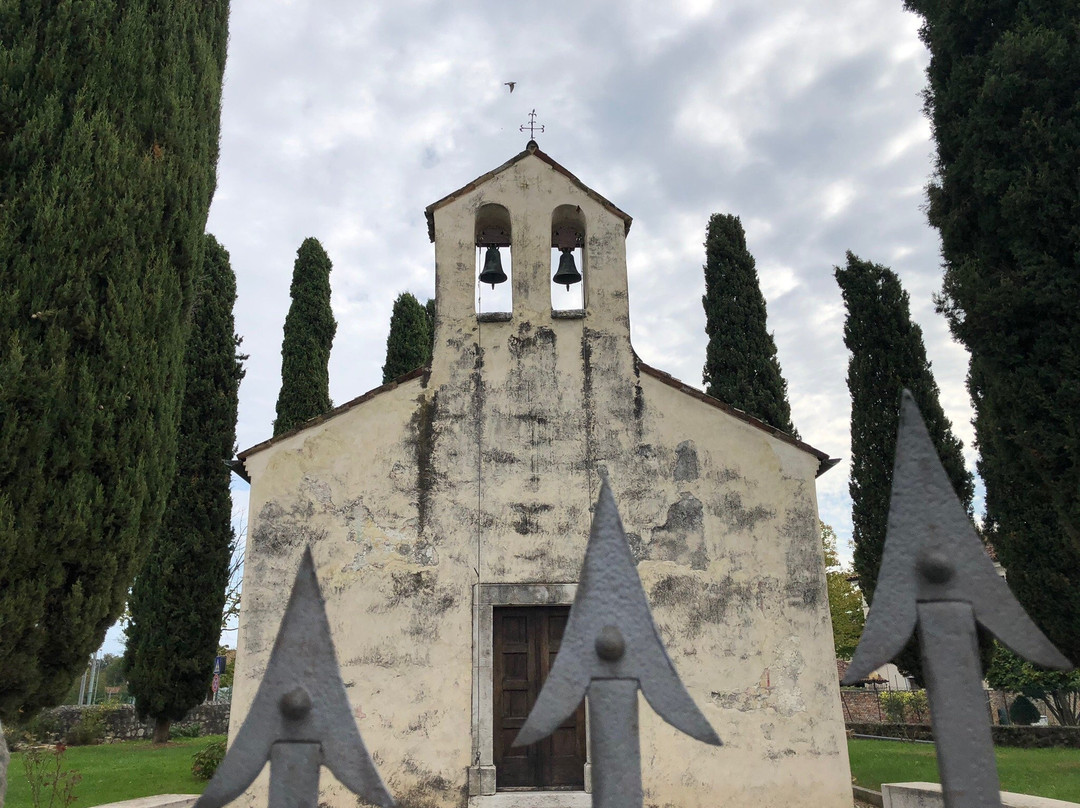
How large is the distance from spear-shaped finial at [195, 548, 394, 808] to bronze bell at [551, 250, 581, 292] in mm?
8419

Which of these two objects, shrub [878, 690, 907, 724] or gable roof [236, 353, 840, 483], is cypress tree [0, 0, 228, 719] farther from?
shrub [878, 690, 907, 724]

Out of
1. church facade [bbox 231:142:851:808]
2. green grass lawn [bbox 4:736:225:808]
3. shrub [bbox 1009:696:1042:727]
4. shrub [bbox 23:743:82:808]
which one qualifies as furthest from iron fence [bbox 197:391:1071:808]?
shrub [bbox 1009:696:1042:727]

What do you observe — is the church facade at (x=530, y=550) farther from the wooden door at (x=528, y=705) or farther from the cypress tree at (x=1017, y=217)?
the cypress tree at (x=1017, y=217)

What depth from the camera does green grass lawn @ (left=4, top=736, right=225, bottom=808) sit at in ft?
31.1

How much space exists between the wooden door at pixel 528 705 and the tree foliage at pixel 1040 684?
14072 millimetres

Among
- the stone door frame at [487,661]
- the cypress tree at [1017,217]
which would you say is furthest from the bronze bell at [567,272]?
the cypress tree at [1017,217]

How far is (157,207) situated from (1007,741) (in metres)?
17.9

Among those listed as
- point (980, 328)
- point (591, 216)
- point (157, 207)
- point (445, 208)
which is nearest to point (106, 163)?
point (157, 207)

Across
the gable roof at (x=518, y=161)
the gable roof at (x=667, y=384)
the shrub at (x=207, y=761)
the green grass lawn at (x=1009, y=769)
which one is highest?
the gable roof at (x=518, y=161)

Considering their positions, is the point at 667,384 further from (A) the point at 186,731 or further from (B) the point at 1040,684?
Result: (A) the point at 186,731

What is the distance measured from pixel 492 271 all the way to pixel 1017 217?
6.29 m

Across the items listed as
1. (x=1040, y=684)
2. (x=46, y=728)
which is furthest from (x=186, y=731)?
(x=1040, y=684)

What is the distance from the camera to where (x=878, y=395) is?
1597 cm

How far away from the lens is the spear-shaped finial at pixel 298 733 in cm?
161
